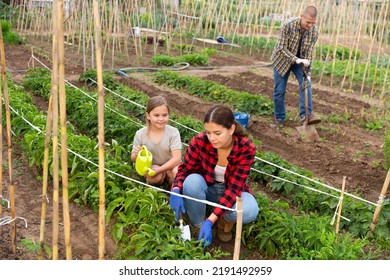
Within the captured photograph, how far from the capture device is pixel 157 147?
153 inches

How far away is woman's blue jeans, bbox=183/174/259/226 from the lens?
3287 millimetres

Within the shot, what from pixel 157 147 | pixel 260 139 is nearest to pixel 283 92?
pixel 260 139

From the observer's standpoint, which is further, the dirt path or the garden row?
the dirt path

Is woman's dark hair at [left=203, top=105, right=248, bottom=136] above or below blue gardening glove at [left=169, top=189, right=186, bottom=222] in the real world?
above

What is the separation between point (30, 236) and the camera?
347 cm

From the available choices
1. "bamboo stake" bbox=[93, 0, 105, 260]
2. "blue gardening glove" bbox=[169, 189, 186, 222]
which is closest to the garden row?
"blue gardening glove" bbox=[169, 189, 186, 222]

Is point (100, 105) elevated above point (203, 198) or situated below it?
above

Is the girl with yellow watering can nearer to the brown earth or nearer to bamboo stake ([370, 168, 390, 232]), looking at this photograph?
the brown earth

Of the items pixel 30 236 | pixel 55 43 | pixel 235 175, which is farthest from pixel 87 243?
pixel 55 43

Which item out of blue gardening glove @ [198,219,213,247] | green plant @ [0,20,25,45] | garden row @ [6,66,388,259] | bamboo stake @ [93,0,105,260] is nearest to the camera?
bamboo stake @ [93,0,105,260]

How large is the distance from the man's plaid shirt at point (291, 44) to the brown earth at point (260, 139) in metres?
0.72

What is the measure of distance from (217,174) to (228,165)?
16 centimetres

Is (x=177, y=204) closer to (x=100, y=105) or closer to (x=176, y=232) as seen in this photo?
(x=176, y=232)
